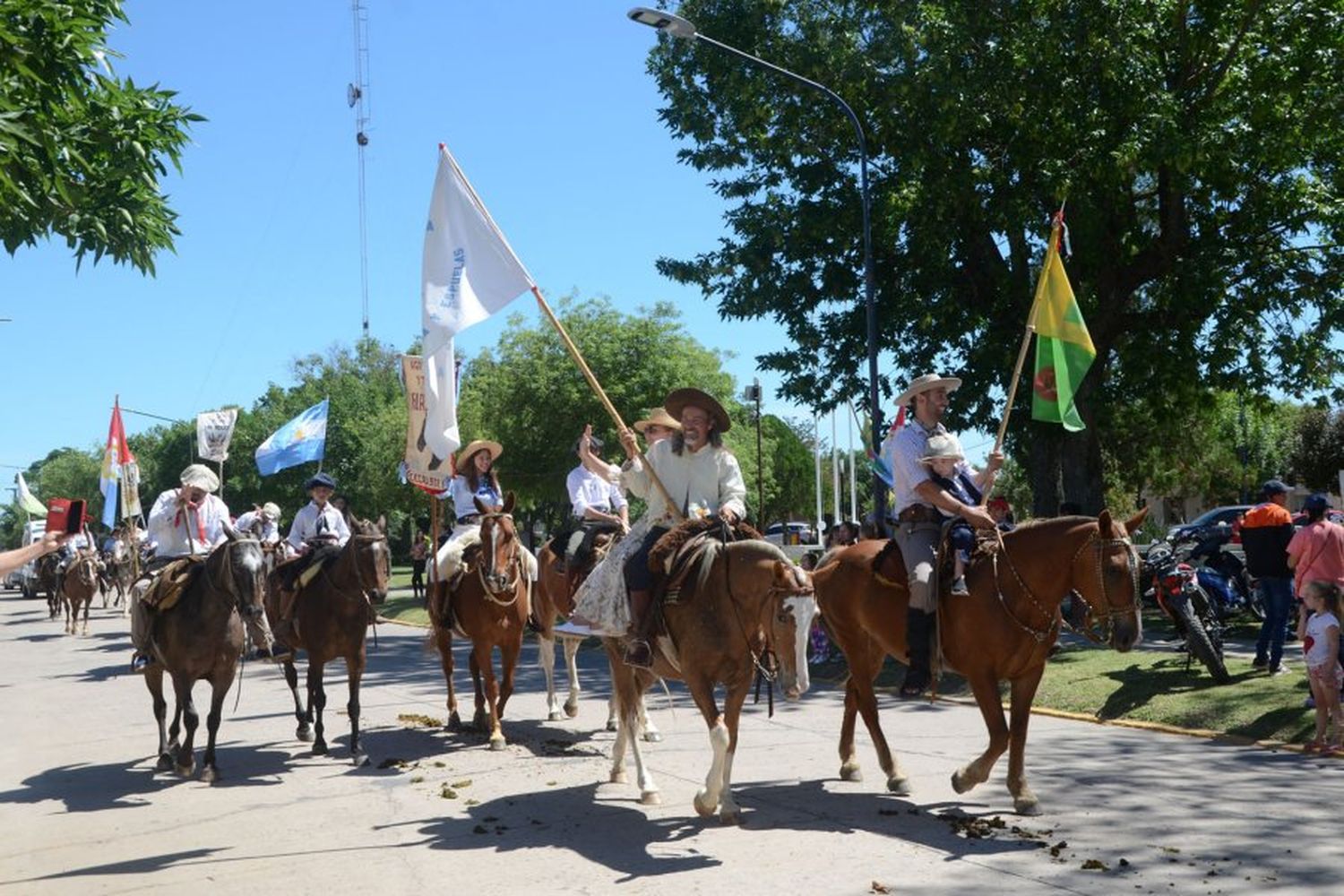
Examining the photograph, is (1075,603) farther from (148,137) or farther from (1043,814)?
(148,137)

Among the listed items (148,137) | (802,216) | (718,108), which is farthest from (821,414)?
(148,137)

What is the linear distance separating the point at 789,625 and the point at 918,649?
1.15 meters

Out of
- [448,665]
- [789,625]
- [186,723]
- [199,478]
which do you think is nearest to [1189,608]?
[789,625]

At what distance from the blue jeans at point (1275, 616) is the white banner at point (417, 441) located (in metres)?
9.52

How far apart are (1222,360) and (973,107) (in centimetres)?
627

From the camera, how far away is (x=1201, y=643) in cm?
1334

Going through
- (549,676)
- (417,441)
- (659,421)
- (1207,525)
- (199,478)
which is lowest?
(549,676)

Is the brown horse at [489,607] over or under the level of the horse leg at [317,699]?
over

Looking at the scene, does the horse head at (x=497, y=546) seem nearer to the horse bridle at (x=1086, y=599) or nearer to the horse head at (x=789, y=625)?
the horse head at (x=789, y=625)

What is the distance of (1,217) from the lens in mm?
12055

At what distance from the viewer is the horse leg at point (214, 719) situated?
10688 millimetres

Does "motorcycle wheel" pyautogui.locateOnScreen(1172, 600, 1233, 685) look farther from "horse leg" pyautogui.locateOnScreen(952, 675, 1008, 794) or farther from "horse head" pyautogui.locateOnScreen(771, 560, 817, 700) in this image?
"horse head" pyautogui.locateOnScreen(771, 560, 817, 700)

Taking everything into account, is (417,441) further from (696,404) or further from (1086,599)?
(1086,599)

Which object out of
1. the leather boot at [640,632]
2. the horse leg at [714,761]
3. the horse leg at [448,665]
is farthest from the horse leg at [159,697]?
the horse leg at [714,761]
